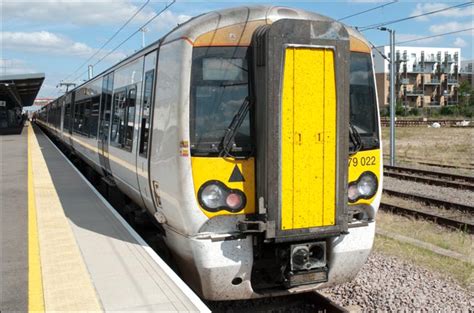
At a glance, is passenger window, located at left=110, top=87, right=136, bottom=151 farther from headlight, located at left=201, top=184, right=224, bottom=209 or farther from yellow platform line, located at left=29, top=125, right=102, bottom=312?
headlight, located at left=201, top=184, right=224, bottom=209

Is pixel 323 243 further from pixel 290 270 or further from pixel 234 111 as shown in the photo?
pixel 234 111

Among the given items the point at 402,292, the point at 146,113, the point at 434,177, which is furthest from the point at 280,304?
the point at 434,177

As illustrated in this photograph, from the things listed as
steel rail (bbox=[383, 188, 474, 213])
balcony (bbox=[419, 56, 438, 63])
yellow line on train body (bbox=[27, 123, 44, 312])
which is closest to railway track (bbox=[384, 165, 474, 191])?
steel rail (bbox=[383, 188, 474, 213])

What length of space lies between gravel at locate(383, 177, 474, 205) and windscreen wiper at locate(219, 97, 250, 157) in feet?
28.4

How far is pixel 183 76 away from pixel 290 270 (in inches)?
77.7

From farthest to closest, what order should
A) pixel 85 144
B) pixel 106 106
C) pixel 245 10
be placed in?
1. pixel 85 144
2. pixel 106 106
3. pixel 245 10

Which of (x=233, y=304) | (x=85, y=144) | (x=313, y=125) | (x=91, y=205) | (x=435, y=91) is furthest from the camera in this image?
A: (x=435, y=91)

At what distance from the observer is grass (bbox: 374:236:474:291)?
6.18m

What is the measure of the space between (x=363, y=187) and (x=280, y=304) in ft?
4.95

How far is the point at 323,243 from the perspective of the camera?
4711 millimetres

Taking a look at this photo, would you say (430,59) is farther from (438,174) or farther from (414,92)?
(438,174)

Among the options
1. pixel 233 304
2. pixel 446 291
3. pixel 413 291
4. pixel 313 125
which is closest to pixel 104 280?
pixel 233 304

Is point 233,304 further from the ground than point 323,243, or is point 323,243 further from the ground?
point 323,243

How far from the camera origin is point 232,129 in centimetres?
457
